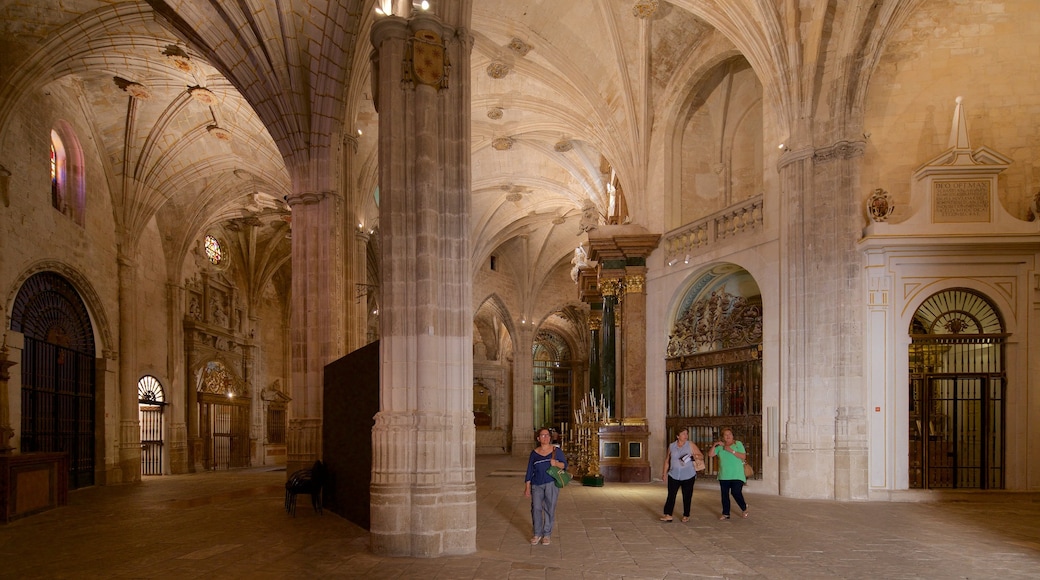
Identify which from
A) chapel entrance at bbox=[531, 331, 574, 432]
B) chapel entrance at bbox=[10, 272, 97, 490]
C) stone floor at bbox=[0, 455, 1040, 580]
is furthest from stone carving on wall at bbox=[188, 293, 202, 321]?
chapel entrance at bbox=[531, 331, 574, 432]

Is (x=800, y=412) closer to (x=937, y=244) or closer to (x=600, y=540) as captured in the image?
(x=937, y=244)

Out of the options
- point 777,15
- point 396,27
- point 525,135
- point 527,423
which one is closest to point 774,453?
point 777,15

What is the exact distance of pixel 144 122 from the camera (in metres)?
19.1

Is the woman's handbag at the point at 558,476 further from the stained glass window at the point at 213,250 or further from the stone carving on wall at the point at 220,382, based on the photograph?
the stained glass window at the point at 213,250

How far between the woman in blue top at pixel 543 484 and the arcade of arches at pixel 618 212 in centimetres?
75

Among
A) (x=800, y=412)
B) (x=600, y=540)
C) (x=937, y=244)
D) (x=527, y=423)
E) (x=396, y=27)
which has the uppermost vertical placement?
(x=396, y=27)

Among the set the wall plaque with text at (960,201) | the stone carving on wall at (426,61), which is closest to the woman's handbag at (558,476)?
the stone carving on wall at (426,61)

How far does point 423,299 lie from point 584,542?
3.44 m

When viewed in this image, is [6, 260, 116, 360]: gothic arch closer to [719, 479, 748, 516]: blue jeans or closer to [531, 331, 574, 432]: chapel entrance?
[719, 479, 748, 516]: blue jeans

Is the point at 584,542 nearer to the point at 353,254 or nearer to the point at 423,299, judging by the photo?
the point at 423,299

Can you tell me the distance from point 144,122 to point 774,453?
1703cm

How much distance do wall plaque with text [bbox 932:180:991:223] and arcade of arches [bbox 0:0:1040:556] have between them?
0.05 meters

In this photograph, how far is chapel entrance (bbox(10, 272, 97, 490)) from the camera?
15.3m

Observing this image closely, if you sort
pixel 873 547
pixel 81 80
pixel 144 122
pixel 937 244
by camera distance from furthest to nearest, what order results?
pixel 144 122 < pixel 81 80 < pixel 937 244 < pixel 873 547
